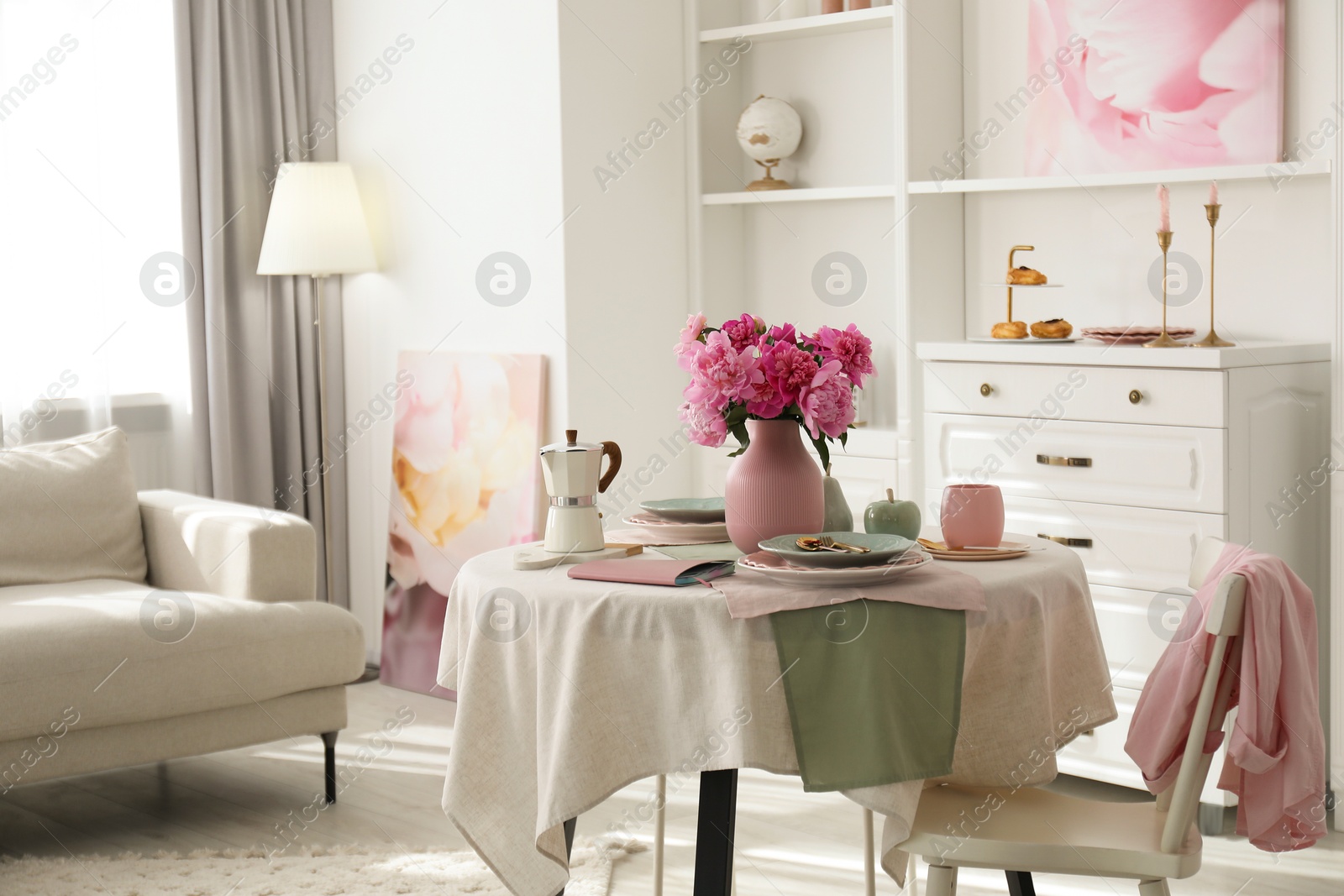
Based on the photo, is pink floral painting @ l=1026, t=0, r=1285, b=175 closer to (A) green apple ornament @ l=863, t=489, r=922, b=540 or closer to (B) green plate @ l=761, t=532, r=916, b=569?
(A) green apple ornament @ l=863, t=489, r=922, b=540

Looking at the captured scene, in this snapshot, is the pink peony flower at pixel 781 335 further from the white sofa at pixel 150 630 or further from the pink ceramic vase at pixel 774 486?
the white sofa at pixel 150 630

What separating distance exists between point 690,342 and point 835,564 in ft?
1.32

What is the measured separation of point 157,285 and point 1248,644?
11.8ft

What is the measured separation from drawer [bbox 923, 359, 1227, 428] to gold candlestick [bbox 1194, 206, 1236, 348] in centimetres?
15

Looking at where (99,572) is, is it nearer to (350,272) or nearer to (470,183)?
(350,272)

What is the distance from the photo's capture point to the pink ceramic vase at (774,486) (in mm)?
1896

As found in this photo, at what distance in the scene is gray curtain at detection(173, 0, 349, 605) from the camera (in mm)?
4215

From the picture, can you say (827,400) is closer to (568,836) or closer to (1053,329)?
(568,836)

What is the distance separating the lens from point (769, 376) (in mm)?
1838

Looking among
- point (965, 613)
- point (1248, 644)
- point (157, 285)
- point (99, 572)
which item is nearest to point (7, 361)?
point (157, 285)

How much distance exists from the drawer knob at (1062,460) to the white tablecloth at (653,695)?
1.21 m

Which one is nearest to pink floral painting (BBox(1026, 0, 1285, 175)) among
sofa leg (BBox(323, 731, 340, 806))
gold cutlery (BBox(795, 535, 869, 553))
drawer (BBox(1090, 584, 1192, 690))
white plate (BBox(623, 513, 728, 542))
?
drawer (BBox(1090, 584, 1192, 690))

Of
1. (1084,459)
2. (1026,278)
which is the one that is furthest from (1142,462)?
(1026,278)

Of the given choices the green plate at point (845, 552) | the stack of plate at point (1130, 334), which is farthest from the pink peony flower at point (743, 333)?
the stack of plate at point (1130, 334)
